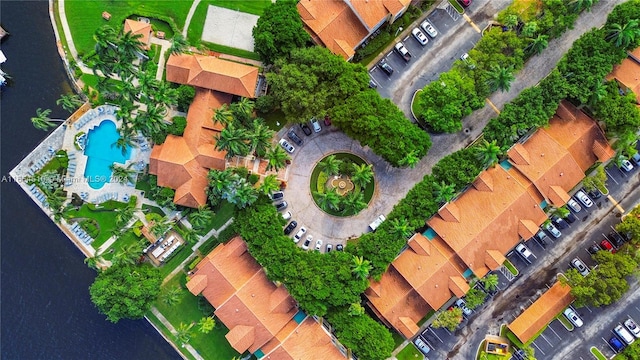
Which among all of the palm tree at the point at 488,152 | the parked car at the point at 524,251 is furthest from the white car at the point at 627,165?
the palm tree at the point at 488,152

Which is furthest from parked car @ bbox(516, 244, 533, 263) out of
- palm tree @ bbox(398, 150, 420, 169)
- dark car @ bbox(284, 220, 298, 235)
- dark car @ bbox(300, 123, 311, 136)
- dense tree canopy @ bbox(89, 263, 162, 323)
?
dense tree canopy @ bbox(89, 263, 162, 323)

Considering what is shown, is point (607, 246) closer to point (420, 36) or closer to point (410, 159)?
point (410, 159)

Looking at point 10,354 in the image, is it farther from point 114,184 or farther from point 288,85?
point 288,85

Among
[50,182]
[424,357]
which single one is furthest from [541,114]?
[50,182]

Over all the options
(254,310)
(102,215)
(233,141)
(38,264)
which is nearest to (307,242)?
(254,310)

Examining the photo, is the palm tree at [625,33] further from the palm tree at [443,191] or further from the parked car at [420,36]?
the palm tree at [443,191]
